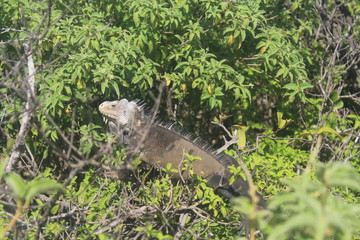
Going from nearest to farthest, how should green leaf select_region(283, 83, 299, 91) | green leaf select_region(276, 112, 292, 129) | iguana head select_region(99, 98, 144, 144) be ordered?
iguana head select_region(99, 98, 144, 144) < green leaf select_region(283, 83, 299, 91) < green leaf select_region(276, 112, 292, 129)

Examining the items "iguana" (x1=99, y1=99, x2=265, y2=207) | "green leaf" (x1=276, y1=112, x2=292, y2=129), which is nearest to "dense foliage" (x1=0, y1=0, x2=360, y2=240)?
"green leaf" (x1=276, y1=112, x2=292, y2=129)

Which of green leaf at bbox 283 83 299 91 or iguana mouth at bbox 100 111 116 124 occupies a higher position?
green leaf at bbox 283 83 299 91

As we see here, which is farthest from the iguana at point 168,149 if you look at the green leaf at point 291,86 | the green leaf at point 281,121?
the green leaf at point 281,121

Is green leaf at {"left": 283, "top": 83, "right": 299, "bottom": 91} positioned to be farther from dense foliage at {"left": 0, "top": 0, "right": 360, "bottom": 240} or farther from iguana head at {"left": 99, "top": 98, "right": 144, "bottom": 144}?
iguana head at {"left": 99, "top": 98, "right": 144, "bottom": 144}

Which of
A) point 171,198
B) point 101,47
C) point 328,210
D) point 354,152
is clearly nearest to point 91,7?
point 101,47

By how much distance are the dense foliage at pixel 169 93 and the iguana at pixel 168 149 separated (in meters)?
0.12

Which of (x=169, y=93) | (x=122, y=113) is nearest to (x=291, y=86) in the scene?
(x=169, y=93)

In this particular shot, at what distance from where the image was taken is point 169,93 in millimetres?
5691

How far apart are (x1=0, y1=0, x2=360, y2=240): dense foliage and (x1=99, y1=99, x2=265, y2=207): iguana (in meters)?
0.12

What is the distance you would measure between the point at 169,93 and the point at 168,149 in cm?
121

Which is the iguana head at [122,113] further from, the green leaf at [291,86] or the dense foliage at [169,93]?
the green leaf at [291,86]

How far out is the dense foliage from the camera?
3.70 metres

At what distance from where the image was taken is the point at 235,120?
597 cm

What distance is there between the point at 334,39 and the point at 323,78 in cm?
74
